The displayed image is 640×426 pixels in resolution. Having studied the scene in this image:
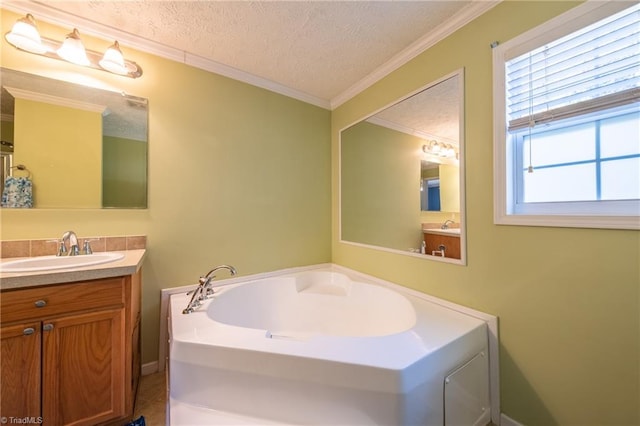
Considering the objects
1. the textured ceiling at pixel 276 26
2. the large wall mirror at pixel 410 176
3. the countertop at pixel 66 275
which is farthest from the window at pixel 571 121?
the countertop at pixel 66 275

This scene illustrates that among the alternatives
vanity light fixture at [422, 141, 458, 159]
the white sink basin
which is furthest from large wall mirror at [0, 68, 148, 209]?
vanity light fixture at [422, 141, 458, 159]

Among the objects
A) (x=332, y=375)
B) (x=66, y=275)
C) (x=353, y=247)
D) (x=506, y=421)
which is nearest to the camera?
(x=332, y=375)

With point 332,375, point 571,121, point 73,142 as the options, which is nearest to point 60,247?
point 73,142

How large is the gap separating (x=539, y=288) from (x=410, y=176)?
1.04 m

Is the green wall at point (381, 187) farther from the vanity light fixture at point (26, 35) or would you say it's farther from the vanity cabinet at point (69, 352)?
the vanity light fixture at point (26, 35)

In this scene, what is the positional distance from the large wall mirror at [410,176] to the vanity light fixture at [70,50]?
1804 mm

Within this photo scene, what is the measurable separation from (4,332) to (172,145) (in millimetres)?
1291

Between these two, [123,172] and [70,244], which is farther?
[123,172]

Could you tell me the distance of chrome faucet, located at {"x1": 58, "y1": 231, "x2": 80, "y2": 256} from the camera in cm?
140

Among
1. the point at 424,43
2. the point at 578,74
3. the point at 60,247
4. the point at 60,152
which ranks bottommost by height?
the point at 60,247

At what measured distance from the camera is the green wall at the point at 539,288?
94 centimetres

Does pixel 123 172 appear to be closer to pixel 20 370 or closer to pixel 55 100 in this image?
pixel 55 100

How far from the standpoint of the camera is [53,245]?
1.41 meters

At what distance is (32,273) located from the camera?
1024 mm
